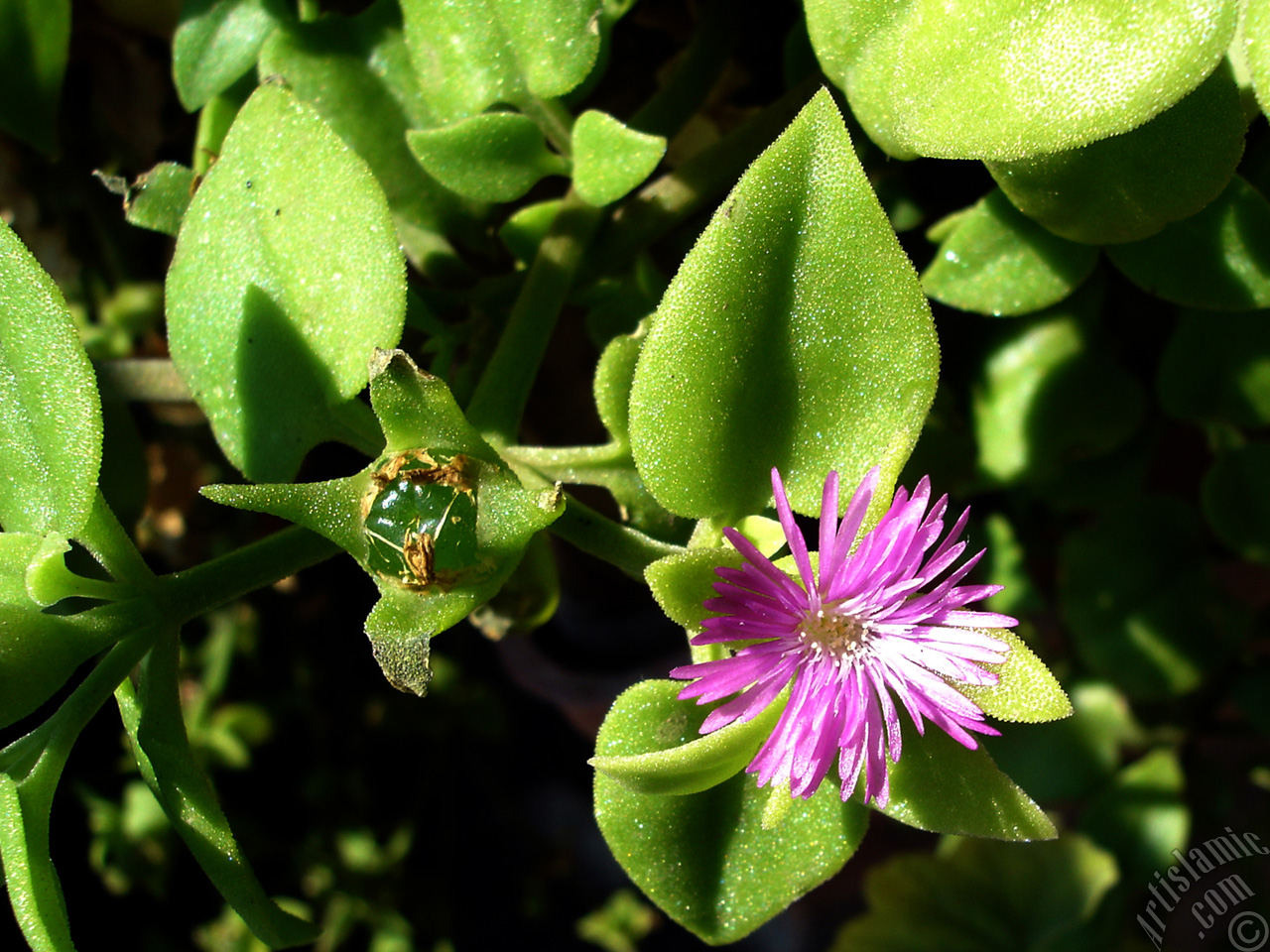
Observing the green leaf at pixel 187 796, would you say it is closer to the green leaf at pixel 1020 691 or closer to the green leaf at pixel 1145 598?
the green leaf at pixel 1020 691

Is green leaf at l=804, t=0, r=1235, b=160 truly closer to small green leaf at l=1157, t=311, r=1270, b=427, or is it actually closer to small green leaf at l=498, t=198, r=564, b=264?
small green leaf at l=498, t=198, r=564, b=264

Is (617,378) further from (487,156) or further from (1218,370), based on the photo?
(1218,370)

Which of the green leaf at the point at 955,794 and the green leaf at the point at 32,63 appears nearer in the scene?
the green leaf at the point at 955,794

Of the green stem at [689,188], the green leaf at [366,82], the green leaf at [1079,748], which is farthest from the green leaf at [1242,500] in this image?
the green leaf at [366,82]

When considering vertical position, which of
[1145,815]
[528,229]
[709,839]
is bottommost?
[1145,815]

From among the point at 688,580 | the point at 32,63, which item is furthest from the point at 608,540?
the point at 32,63

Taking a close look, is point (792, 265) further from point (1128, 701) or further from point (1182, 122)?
point (1128, 701)
